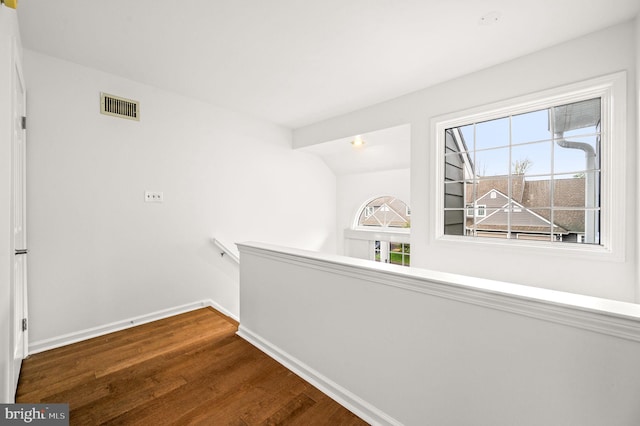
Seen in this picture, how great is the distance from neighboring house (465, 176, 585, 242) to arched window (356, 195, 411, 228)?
1.67 m

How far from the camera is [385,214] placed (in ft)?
15.1

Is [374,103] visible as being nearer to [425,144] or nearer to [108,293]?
[425,144]

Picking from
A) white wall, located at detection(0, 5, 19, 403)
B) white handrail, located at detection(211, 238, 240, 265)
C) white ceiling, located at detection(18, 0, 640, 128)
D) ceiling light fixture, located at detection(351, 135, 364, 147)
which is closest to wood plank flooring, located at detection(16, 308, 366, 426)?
white wall, located at detection(0, 5, 19, 403)

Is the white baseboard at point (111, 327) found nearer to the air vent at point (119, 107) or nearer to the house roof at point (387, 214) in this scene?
the air vent at point (119, 107)

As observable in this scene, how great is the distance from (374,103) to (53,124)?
297 centimetres

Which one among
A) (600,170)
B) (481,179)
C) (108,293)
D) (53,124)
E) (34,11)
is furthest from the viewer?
(481,179)

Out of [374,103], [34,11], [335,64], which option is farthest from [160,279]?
[374,103]

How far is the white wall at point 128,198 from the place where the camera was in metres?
2.14

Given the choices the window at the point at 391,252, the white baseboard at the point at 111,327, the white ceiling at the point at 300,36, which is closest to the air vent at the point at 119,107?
the white ceiling at the point at 300,36

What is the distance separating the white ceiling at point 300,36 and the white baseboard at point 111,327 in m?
2.28

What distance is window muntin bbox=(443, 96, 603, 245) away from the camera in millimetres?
2064

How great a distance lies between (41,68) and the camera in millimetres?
2105

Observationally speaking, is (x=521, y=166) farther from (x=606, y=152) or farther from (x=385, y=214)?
(x=385, y=214)

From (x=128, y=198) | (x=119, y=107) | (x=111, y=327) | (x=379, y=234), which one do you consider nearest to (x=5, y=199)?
(x=128, y=198)
